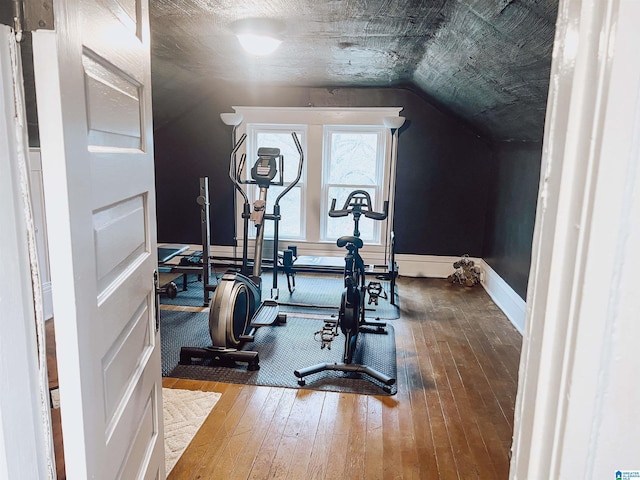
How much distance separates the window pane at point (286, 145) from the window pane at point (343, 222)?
1.69 feet

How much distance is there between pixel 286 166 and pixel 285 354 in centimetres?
281

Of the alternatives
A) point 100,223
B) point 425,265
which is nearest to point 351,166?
point 425,265

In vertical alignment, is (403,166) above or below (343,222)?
above

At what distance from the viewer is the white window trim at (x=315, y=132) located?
504 cm

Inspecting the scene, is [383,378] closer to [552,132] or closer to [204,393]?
[204,393]

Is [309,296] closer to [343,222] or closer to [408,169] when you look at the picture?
[343,222]

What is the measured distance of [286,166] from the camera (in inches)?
210

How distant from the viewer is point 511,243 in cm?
403

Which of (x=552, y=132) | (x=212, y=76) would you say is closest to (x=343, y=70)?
(x=212, y=76)

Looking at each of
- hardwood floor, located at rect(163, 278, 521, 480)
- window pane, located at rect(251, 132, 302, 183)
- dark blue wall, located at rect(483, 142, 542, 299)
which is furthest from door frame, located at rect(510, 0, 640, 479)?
window pane, located at rect(251, 132, 302, 183)

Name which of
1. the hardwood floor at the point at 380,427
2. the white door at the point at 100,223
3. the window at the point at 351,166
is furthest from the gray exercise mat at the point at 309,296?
the white door at the point at 100,223

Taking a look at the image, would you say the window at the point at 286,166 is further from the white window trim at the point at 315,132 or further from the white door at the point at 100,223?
the white door at the point at 100,223

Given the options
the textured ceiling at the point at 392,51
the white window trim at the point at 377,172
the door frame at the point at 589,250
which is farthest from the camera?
the white window trim at the point at 377,172

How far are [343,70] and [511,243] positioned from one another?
7.34 ft
